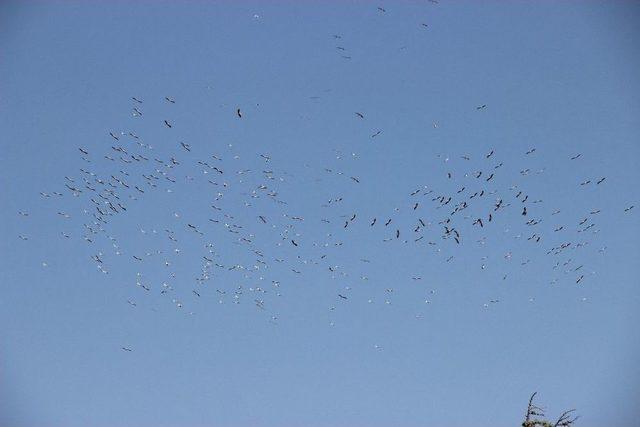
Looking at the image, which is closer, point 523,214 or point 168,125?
point 168,125

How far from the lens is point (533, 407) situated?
24.9m

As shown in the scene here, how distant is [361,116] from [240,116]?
5017mm

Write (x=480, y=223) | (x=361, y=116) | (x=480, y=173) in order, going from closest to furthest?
(x=361, y=116), (x=480, y=173), (x=480, y=223)

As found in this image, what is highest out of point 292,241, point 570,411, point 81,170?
point 81,170

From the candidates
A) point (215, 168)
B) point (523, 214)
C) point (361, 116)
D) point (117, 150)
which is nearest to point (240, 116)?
point (215, 168)

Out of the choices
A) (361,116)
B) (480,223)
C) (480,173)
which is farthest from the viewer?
(480,223)

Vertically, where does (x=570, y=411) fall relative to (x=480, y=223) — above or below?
below

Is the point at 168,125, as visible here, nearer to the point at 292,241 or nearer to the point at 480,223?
the point at 292,241

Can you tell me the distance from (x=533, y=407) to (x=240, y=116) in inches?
788

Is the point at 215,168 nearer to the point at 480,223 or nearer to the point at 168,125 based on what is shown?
the point at 168,125

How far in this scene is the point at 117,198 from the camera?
25.3m

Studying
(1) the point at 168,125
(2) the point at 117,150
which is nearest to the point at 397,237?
(1) the point at 168,125

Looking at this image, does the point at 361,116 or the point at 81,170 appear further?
the point at 81,170

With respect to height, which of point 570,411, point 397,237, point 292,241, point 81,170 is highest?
point 81,170
